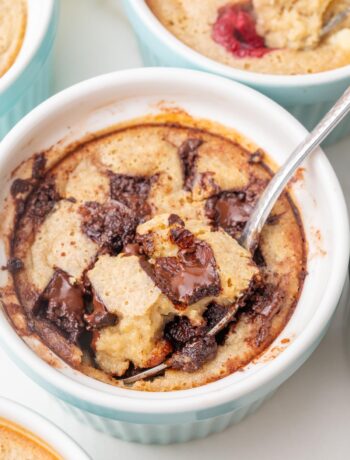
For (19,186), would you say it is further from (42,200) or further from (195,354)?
(195,354)

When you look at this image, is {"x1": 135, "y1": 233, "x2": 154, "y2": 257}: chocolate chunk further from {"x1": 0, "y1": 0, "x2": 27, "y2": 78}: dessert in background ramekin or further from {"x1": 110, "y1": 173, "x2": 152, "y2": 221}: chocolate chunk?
{"x1": 0, "y1": 0, "x2": 27, "y2": 78}: dessert in background ramekin

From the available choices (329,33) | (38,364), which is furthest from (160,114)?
(38,364)

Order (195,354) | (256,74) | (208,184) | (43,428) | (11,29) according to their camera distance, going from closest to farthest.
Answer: (43,428)
(195,354)
(208,184)
(256,74)
(11,29)

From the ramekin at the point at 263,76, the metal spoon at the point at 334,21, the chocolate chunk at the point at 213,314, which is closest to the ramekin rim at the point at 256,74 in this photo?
the ramekin at the point at 263,76

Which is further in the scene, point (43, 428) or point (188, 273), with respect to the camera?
point (188, 273)

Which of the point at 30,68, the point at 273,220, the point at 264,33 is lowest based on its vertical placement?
the point at 30,68

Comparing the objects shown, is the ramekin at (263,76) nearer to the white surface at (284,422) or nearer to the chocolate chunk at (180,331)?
the white surface at (284,422)

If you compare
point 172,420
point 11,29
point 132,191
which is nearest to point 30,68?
point 11,29
